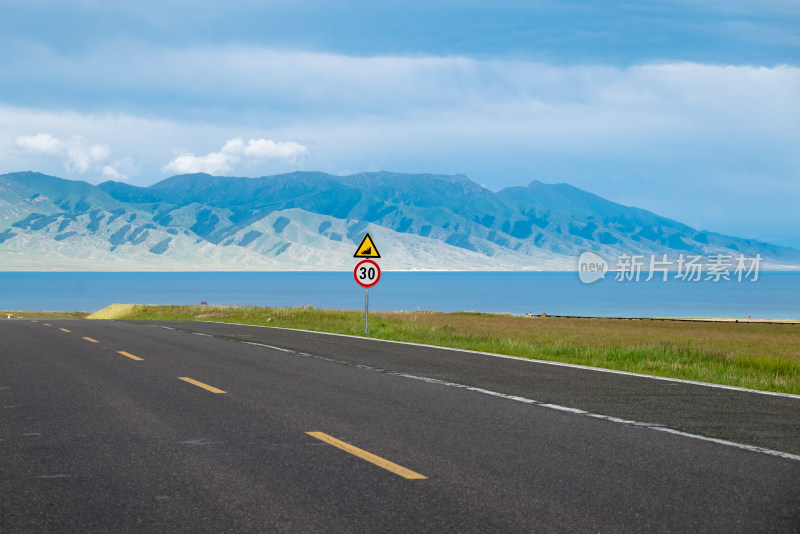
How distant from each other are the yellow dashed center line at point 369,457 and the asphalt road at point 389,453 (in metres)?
0.04

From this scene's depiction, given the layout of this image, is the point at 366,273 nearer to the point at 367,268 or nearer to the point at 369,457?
the point at 367,268

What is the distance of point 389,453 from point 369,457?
232mm

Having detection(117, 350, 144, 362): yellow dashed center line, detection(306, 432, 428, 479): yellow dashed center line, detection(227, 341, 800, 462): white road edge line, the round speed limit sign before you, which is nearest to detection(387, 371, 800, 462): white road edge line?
detection(227, 341, 800, 462): white road edge line

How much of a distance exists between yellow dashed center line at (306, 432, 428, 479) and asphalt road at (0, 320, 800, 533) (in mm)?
38

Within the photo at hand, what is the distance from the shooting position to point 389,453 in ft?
23.7

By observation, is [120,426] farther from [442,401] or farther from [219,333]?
[219,333]

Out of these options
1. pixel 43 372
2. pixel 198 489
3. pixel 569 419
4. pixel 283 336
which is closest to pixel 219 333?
pixel 283 336

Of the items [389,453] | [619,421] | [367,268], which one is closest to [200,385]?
[389,453]

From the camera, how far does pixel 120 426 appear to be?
8586 millimetres

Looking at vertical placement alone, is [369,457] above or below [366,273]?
below

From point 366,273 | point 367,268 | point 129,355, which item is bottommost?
point 129,355

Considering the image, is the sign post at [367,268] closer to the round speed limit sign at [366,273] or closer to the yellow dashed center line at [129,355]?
the round speed limit sign at [366,273]

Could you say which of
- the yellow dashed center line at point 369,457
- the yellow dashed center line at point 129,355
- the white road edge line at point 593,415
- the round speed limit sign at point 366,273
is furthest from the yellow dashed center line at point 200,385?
the round speed limit sign at point 366,273

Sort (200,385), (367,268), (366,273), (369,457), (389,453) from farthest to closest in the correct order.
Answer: (367,268), (366,273), (200,385), (389,453), (369,457)
